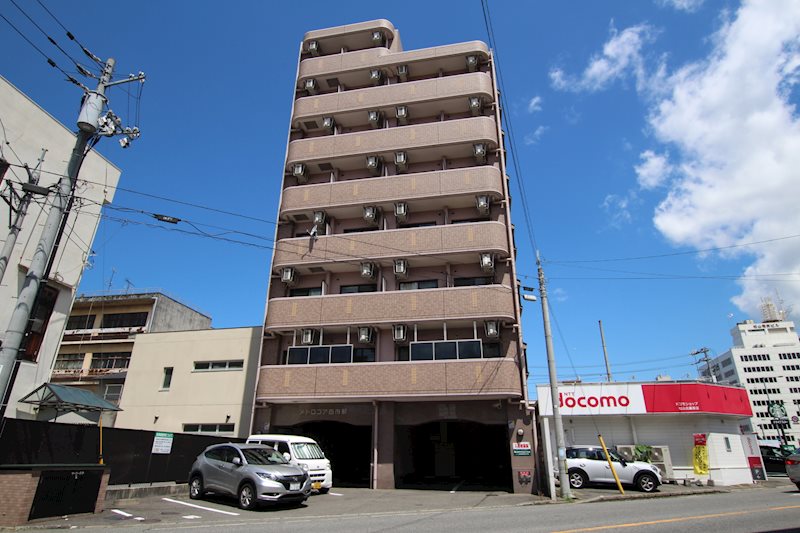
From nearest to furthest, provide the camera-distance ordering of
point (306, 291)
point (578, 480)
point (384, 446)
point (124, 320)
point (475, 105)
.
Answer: point (578, 480), point (384, 446), point (306, 291), point (475, 105), point (124, 320)

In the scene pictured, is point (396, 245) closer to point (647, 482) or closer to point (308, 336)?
point (308, 336)

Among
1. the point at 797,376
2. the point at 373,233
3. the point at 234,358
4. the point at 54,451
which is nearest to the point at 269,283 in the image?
the point at 234,358

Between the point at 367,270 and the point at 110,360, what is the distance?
26.5 m

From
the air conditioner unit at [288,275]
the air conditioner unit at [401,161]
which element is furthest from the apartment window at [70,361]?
the air conditioner unit at [401,161]

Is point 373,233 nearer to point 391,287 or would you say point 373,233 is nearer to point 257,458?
point 391,287

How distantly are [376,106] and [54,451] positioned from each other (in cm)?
2323

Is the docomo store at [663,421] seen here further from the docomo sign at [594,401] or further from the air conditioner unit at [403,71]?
the air conditioner unit at [403,71]

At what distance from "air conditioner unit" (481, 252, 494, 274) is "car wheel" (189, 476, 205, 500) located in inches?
589

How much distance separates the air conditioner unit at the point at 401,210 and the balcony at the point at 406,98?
711cm

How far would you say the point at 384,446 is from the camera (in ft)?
68.5

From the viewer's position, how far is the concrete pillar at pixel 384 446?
2036 cm

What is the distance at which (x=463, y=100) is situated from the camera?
27.9 m

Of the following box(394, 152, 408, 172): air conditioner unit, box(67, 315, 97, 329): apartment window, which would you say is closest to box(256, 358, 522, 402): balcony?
box(394, 152, 408, 172): air conditioner unit

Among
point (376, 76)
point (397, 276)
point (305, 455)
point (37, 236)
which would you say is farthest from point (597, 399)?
point (37, 236)
